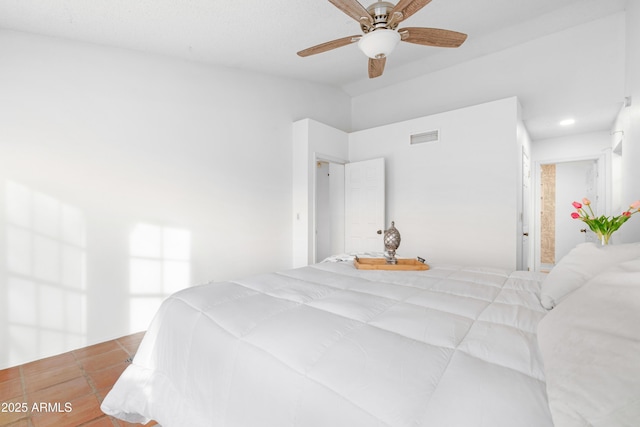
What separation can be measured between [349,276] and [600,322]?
1181 millimetres

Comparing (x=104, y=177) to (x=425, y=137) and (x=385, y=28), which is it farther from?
(x=425, y=137)

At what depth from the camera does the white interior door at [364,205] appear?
159 inches

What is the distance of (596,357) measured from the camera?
54cm

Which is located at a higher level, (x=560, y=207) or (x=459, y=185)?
(x=459, y=185)

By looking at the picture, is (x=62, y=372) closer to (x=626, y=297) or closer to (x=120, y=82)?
(x=120, y=82)

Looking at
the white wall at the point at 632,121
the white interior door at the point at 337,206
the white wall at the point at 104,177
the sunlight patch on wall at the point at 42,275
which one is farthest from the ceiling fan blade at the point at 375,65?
the sunlight patch on wall at the point at 42,275

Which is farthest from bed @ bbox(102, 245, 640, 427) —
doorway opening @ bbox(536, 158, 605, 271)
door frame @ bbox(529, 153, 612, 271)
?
doorway opening @ bbox(536, 158, 605, 271)

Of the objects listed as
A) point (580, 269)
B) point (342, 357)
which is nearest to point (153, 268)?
point (342, 357)

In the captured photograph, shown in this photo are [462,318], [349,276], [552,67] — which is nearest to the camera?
[462,318]

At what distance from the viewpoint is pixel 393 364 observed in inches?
28.4

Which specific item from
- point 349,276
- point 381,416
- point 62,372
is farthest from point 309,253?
point 381,416

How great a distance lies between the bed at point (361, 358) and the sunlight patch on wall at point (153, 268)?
1.36m

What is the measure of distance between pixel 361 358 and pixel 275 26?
2.92 m

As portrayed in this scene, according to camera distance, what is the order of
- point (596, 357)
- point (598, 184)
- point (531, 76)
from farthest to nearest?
point (598, 184)
point (531, 76)
point (596, 357)
